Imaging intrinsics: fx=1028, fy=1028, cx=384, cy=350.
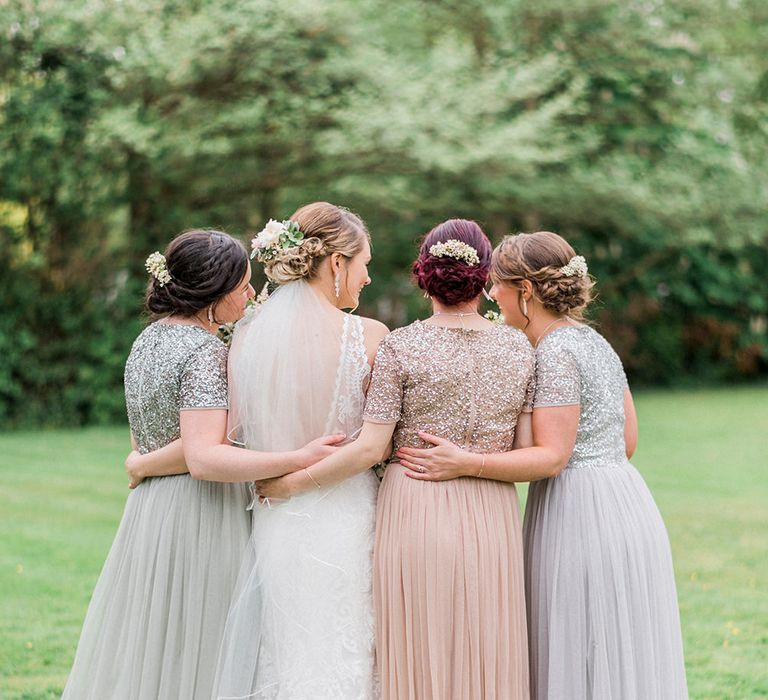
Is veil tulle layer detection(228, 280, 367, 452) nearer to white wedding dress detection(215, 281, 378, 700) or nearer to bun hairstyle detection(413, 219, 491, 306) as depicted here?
white wedding dress detection(215, 281, 378, 700)

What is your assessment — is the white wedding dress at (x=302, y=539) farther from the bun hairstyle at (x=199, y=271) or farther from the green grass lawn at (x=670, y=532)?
the green grass lawn at (x=670, y=532)

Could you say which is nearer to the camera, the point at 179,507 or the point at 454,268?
the point at 454,268

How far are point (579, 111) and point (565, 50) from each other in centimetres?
266

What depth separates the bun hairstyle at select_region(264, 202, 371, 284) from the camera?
3.51 m

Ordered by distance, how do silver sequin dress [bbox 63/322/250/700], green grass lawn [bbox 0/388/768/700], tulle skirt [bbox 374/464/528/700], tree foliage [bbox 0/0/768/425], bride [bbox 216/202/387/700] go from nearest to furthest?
tulle skirt [bbox 374/464/528/700] < bride [bbox 216/202/387/700] < silver sequin dress [bbox 63/322/250/700] < green grass lawn [bbox 0/388/768/700] < tree foliage [bbox 0/0/768/425]

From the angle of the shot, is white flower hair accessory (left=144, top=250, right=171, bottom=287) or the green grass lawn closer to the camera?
white flower hair accessory (left=144, top=250, right=171, bottom=287)

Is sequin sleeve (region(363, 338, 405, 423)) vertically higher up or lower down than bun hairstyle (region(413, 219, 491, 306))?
lower down

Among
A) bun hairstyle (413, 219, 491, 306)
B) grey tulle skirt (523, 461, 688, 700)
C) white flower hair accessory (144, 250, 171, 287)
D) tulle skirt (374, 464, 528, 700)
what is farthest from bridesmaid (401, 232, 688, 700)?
white flower hair accessory (144, 250, 171, 287)

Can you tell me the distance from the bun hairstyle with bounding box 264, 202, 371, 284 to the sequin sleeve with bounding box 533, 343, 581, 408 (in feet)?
2.52

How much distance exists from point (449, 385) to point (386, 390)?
21 cm

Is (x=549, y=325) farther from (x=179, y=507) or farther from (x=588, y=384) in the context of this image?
(x=179, y=507)

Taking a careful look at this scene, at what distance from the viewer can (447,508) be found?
3426 mm

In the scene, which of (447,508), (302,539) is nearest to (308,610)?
(302,539)

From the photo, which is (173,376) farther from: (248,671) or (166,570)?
(248,671)
